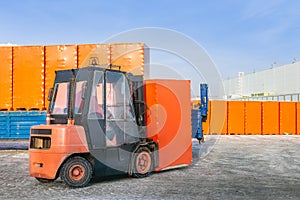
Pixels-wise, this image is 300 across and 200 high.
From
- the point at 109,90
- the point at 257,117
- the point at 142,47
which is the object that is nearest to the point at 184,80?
the point at 109,90

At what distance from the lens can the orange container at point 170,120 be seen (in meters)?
8.72

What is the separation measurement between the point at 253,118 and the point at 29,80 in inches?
699

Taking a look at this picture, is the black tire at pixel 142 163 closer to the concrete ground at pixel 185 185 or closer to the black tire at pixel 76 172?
the concrete ground at pixel 185 185

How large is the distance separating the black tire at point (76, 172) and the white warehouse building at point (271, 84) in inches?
1438

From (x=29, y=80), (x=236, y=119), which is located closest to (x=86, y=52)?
(x=29, y=80)

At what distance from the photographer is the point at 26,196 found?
21.4ft

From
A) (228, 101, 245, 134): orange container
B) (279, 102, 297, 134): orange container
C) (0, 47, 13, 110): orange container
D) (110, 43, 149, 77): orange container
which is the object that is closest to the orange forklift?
(110, 43, 149, 77): orange container

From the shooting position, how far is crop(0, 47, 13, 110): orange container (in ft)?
43.6

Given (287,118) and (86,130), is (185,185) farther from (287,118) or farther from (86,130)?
(287,118)

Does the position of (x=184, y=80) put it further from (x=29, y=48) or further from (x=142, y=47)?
(x=29, y=48)

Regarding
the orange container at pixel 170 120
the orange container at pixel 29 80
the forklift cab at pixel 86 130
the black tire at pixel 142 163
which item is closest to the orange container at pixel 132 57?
the orange container at pixel 29 80

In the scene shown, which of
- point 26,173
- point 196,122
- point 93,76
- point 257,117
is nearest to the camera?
point 93,76

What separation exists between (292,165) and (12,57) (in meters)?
10.5

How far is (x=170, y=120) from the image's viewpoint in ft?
29.6
